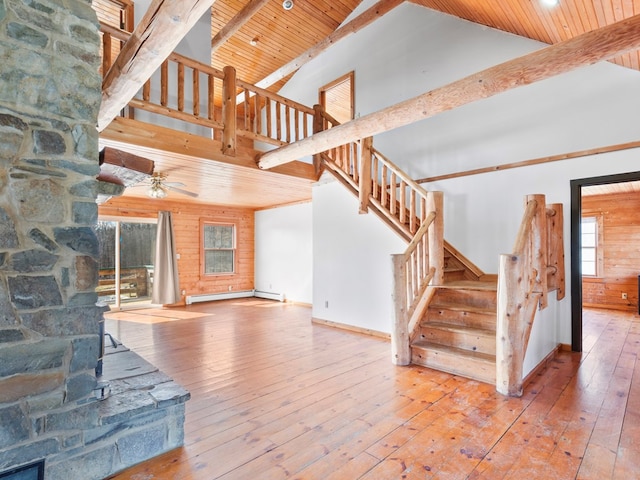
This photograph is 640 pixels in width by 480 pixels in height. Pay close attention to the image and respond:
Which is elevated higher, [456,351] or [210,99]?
[210,99]

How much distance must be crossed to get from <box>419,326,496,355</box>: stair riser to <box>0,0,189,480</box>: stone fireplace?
3068mm

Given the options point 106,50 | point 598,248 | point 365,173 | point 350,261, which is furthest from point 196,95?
point 598,248

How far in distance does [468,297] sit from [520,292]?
3.40 feet

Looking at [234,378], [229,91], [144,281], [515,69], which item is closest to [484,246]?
[515,69]

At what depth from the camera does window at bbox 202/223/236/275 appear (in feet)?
28.7

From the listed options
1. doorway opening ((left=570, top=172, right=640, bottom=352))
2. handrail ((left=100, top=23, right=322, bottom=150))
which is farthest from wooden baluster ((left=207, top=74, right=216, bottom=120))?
doorway opening ((left=570, top=172, right=640, bottom=352))

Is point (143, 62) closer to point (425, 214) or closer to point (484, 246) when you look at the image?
point (425, 214)

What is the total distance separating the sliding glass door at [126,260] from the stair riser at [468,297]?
6.51 m

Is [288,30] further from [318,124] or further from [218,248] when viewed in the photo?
[218,248]

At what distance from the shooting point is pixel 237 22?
250 inches

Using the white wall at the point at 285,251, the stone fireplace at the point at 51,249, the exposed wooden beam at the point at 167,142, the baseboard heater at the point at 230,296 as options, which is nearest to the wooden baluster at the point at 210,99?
the exposed wooden beam at the point at 167,142

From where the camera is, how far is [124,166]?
6.70 ft

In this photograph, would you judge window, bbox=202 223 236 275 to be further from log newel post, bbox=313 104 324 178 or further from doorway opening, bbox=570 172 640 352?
doorway opening, bbox=570 172 640 352

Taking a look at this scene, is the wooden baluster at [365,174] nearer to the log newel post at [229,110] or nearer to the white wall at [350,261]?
the white wall at [350,261]
